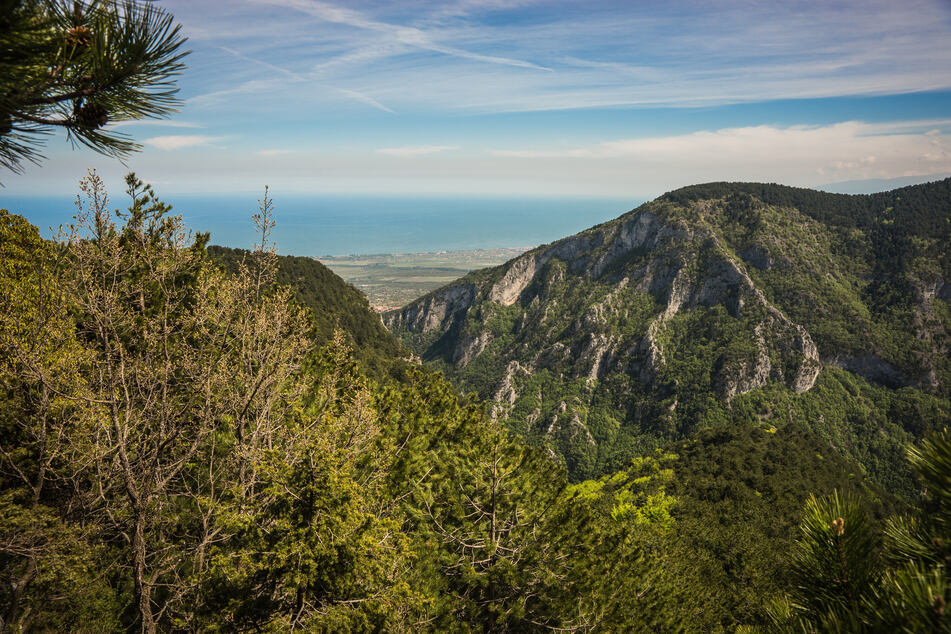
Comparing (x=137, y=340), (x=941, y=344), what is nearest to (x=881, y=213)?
(x=941, y=344)

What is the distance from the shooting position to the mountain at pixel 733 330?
111 m

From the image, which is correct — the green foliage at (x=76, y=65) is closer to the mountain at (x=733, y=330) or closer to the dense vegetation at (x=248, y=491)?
the dense vegetation at (x=248, y=491)

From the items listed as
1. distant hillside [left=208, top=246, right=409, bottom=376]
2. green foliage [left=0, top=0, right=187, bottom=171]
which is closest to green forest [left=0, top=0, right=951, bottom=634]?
green foliage [left=0, top=0, right=187, bottom=171]

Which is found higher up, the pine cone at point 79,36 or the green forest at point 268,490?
the pine cone at point 79,36

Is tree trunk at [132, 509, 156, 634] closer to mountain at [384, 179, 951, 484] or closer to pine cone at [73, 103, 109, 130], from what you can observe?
pine cone at [73, 103, 109, 130]

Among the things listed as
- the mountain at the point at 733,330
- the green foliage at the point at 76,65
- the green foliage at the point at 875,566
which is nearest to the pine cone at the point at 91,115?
the green foliage at the point at 76,65

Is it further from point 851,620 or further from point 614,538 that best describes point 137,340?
point 614,538

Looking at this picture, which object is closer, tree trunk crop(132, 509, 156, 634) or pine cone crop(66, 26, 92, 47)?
pine cone crop(66, 26, 92, 47)

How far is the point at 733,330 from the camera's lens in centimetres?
12594

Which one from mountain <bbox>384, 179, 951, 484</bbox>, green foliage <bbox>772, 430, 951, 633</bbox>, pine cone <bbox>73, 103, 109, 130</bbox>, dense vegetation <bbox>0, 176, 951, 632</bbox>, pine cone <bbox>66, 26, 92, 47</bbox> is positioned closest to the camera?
green foliage <bbox>772, 430, 951, 633</bbox>

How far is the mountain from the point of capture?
111125 mm

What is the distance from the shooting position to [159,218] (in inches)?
681

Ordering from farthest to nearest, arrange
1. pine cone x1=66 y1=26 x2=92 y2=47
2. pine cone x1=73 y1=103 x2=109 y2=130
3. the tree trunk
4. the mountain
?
the mountain
the tree trunk
pine cone x1=73 y1=103 x2=109 y2=130
pine cone x1=66 y1=26 x2=92 y2=47

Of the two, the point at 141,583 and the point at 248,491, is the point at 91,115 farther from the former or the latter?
the point at 248,491
